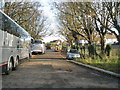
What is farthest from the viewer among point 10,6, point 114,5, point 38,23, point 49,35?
point 49,35

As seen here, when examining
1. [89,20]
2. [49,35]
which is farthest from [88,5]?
[49,35]

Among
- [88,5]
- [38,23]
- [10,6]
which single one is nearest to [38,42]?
[38,23]

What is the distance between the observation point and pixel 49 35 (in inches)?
2347

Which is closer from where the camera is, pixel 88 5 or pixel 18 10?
pixel 88 5

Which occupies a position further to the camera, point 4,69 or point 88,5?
point 88,5

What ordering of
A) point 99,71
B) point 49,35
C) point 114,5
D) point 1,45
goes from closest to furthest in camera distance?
point 1,45 < point 99,71 < point 114,5 < point 49,35

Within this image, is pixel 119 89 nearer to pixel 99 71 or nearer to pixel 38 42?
pixel 99 71

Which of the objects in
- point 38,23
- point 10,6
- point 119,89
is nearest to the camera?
point 119,89

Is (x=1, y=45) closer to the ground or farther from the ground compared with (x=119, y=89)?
farther from the ground

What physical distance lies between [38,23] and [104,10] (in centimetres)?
3524

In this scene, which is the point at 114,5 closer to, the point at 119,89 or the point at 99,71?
the point at 99,71

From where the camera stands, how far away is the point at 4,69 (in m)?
9.98

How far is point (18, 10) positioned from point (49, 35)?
34.9 m

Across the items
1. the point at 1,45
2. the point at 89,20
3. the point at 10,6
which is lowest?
the point at 1,45
